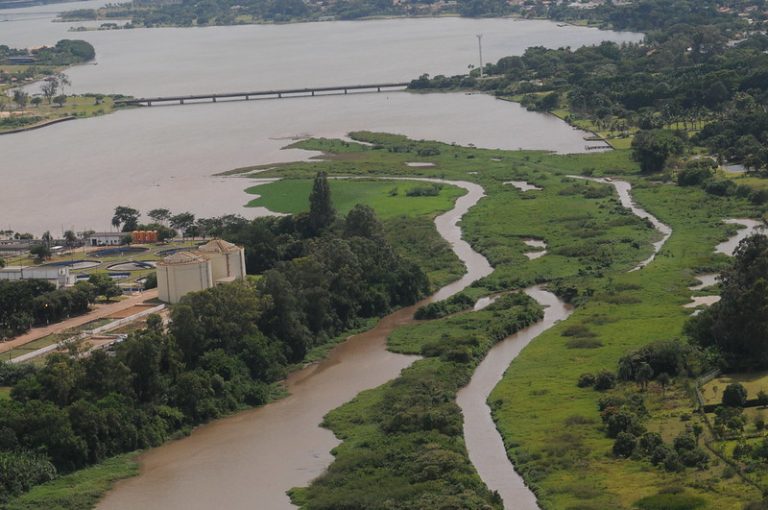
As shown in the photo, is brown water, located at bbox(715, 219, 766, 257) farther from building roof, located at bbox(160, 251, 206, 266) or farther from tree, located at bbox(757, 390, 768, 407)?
building roof, located at bbox(160, 251, 206, 266)

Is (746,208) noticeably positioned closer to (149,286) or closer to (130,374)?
(149,286)

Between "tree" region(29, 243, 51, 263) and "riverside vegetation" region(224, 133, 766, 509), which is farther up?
"tree" region(29, 243, 51, 263)

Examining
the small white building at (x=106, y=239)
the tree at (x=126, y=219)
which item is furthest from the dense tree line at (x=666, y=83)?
the small white building at (x=106, y=239)

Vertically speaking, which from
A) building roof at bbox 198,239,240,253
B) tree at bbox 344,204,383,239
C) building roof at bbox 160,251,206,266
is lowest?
tree at bbox 344,204,383,239

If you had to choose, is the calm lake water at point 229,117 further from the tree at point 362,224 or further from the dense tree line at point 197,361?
the dense tree line at point 197,361

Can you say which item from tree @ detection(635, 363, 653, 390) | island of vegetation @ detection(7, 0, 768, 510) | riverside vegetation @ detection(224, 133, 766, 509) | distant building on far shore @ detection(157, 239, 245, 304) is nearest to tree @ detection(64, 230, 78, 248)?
island of vegetation @ detection(7, 0, 768, 510)

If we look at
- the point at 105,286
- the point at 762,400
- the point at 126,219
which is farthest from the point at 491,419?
the point at 126,219

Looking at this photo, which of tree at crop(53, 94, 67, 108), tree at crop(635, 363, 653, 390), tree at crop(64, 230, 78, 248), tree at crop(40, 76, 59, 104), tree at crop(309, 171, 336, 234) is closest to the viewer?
tree at crop(635, 363, 653, 390)
